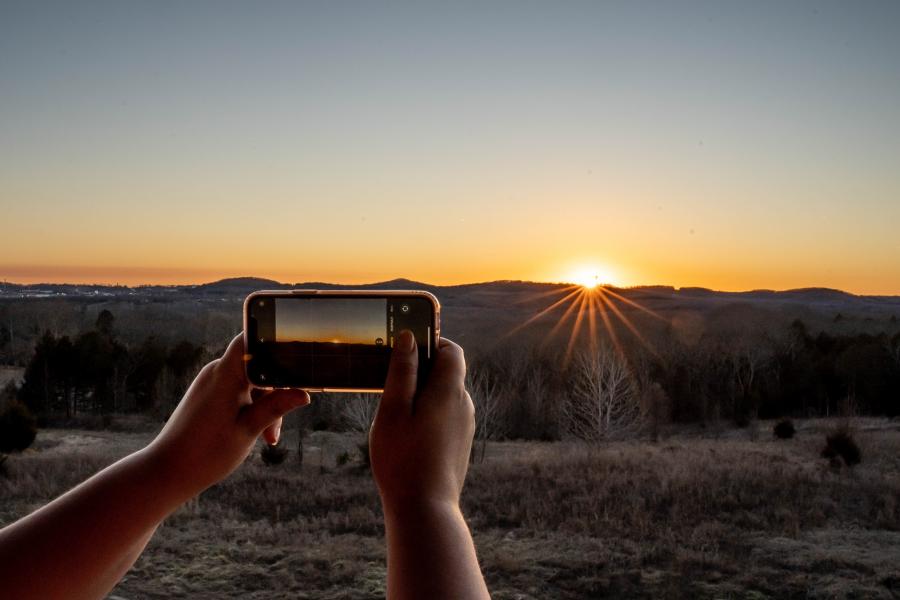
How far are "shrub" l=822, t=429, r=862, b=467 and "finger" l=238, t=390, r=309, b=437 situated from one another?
28623mm

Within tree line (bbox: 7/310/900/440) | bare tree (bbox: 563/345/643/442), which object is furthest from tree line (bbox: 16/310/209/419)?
bare tree (bbox: 563/345/643/442)

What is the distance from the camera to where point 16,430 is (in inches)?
1029

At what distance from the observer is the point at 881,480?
76.5 feet

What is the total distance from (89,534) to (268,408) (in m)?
0.35

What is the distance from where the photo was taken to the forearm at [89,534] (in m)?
0.90

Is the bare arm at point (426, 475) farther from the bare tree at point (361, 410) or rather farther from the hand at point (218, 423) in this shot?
the bare tree at point (361, 410)

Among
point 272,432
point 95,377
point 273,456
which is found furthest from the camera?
point 95,377

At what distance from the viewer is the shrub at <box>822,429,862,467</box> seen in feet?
86.3

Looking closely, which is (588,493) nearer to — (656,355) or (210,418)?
(210,418)

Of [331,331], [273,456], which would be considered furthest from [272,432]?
[273,456]

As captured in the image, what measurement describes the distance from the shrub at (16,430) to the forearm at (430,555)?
95.3 ft

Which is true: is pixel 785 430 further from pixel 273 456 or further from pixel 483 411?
pixel 273 456

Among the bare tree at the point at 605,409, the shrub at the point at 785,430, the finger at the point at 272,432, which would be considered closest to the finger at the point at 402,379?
the finger at the point at 272,432

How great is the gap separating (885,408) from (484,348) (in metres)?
27.4
